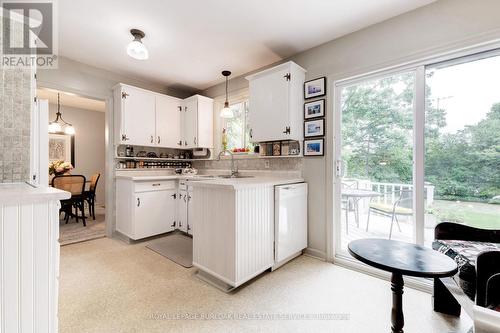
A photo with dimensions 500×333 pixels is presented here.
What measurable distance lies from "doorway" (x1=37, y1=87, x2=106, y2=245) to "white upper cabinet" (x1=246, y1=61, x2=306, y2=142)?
331cm

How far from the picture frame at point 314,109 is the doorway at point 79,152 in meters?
3.84

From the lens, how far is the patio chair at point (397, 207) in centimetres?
219

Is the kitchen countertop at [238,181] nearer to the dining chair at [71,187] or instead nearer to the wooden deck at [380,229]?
the wooden deck at [380,229]

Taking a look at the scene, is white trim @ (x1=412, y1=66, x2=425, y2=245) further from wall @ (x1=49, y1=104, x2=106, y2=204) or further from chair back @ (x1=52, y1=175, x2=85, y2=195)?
wall @ (x1=49, y1=104, x2=106, y2=204)

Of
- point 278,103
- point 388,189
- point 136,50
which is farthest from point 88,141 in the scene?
point 388,189

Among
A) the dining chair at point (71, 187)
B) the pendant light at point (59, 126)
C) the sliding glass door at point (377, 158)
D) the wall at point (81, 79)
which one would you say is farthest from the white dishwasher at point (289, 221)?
the pendant light at point (59, 126)

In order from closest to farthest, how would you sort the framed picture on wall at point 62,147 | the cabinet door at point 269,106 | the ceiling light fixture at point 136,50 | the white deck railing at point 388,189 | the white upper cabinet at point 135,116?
the white deck railing at point 388,189 < the ceiling light fixture at point 136,50 < the cabinet door at point 269,106 < the white upper cabinet at point 135,116 < the framed picture on wall at point 62,147

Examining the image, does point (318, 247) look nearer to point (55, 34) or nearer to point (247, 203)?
point (247, 203)

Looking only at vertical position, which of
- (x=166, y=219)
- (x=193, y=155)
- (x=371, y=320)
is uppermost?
(x=193, y=155)

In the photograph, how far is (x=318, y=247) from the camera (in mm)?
2699

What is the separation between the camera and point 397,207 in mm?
2289

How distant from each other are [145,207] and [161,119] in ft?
4.88

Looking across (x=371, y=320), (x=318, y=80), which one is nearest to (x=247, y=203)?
(x=371, y=320)

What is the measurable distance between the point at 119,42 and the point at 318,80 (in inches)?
94.9
